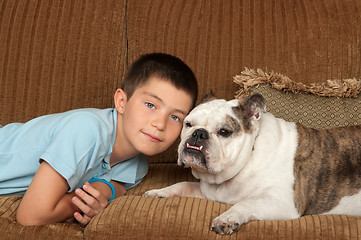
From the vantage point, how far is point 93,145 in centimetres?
184

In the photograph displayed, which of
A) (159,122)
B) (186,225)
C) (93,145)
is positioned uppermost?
(159,122)

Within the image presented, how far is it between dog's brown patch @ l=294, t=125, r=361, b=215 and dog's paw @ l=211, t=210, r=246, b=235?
14.8 inches

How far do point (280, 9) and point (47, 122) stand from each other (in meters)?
1.60

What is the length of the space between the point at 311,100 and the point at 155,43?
3.32 feet

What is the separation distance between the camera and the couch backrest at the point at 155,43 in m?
2.60

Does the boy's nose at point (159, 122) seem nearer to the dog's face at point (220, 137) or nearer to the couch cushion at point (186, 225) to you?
the dog's face at point (220, 137)

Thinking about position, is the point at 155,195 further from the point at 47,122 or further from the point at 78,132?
the point at 47,122

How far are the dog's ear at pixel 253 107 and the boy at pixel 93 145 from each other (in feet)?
1.01

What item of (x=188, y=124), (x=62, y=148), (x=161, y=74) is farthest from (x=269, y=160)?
(x=62, y=148)

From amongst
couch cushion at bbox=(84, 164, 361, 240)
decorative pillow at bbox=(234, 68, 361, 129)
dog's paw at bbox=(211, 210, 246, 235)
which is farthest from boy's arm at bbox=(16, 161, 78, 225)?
decorative pillow at bbox=(234, 68, 361, 129)

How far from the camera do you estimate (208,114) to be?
1.85m

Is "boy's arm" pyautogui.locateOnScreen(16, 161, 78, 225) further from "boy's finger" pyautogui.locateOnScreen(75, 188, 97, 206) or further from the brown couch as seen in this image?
the brown couch

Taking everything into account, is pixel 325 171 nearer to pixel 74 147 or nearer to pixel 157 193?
pixel 157 193

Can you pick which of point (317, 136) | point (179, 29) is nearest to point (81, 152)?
point (317, 136)
